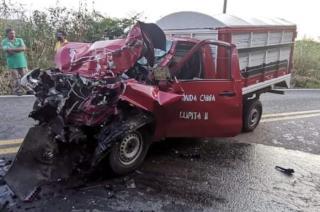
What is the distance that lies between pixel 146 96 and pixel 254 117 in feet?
12.1

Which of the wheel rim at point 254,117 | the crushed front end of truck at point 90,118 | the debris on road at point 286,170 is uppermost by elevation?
the crushed front end of truck at point 90,118

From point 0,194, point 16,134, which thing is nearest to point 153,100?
point 0,194

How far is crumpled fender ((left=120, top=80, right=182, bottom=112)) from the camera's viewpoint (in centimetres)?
451

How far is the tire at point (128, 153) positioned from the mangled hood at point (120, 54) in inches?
34.5

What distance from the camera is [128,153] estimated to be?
15.7 feet

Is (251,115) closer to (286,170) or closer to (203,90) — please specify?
(286,170)

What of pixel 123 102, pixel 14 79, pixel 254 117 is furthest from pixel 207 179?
pixel 14 79

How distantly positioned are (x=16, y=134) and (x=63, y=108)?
2.06 m

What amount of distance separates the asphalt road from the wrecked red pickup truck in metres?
0.30

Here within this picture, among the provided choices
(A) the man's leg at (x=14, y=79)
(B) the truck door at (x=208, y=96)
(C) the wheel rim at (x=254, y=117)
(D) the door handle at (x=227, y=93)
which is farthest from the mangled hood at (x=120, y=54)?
(A) the man's leg at (x=14, y=79)

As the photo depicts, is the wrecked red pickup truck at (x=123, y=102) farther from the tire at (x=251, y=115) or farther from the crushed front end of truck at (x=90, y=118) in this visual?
the tire at (x=251, y=115)

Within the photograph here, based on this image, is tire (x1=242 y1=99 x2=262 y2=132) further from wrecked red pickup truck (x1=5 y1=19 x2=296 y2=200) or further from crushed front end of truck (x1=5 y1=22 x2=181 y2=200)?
crushed front end of truck (x1=5 y1=22 x2=181 y2=200)

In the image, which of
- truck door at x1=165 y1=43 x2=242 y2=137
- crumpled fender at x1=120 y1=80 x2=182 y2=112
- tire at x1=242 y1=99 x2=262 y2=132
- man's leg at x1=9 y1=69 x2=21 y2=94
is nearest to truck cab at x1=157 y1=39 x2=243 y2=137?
truck door at x1=165 y1=43 x2=242 y2=137

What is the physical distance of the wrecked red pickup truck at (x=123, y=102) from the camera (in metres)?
4.38
